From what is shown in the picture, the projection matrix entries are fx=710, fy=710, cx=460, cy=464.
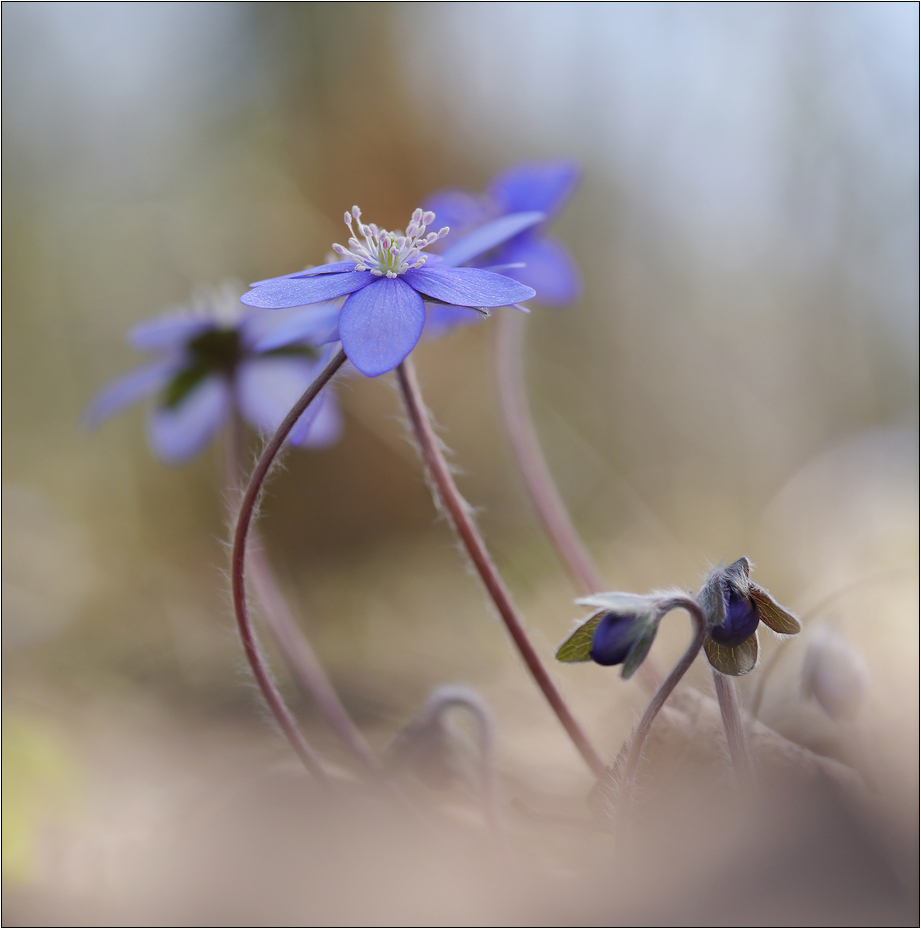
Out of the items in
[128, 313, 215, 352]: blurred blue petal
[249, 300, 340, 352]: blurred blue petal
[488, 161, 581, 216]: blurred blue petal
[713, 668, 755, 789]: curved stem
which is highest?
[488, 161, 581, 216]: blurred blue petal

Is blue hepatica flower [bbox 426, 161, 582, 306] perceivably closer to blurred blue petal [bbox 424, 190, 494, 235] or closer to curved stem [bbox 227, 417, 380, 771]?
blurred blue petal [bbox 424, 190, 494, 235]

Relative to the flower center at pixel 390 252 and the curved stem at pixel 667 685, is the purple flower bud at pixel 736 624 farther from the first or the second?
the flower center at pixel 390 252

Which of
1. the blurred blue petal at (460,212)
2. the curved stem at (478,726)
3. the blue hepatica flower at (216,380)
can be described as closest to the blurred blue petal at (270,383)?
the blue hepatica flower at (216,380)

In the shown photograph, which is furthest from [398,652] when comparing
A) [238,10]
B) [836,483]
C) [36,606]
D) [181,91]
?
[238,10]

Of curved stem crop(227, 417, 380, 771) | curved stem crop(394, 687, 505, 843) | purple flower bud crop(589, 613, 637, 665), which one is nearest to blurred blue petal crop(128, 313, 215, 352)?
curved stem crop(227, 417, 380, 771)

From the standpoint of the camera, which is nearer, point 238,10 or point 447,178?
point 238,10

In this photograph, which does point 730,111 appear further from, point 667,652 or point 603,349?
point 667,652

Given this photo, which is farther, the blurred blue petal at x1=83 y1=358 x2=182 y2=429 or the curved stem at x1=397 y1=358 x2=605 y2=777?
the blurred blue petal at x1=83 y1=358 x2=182 y2=429

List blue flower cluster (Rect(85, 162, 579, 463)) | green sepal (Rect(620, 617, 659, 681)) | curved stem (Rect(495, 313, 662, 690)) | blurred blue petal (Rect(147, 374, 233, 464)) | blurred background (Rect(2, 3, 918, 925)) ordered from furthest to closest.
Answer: blurred background (Rect(2, 3, 918, 925)) < blurred blue petal (Rect(147, 374, 233, 464)) < curved stem (Rect(495, 313, 662, 690)) < blue flower cluster (Rect(85, 162, 579, 463)) < green sepal (Rect(620, 617, 659, 681))
